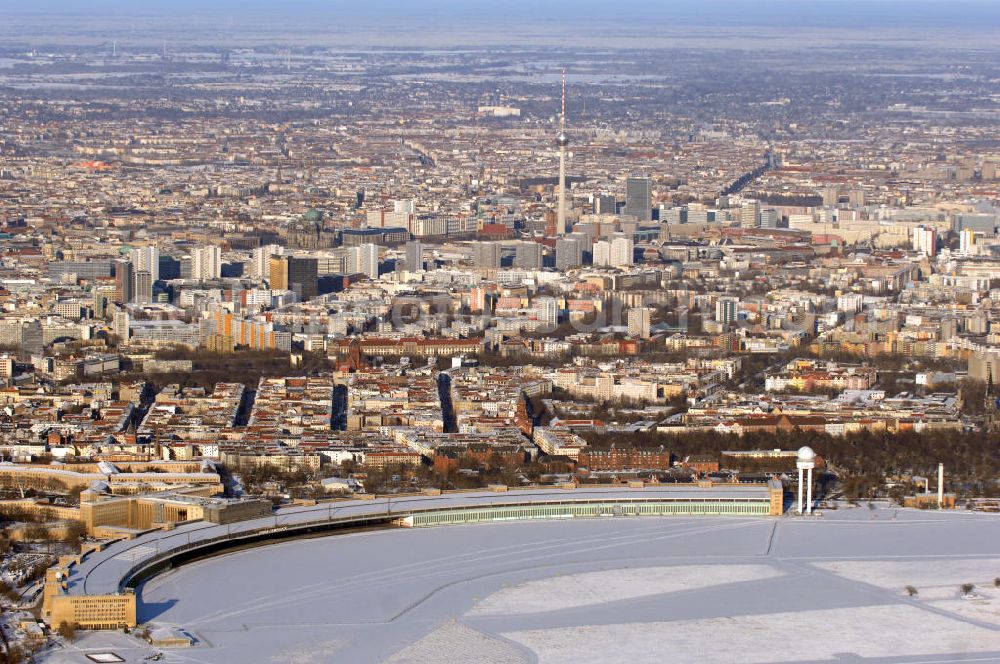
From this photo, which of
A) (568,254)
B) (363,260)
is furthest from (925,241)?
(363,260)

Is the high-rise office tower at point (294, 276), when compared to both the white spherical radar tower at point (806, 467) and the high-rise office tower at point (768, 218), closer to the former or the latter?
the high-rise office tower at point (768, 218)

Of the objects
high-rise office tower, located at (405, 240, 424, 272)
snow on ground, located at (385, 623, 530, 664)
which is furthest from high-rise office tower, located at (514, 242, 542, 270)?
snow on ground, located at (385, 623, 530, 664)

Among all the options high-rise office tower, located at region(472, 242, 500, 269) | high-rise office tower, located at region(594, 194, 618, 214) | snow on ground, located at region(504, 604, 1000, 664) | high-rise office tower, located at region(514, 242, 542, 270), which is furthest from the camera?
high-rise office tower, located at region(594, 194, 618, 214)

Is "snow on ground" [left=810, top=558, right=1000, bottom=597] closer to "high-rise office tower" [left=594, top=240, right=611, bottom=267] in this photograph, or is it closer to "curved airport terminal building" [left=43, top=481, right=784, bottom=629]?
"curved airport terminal building" [left=43, top=481, right=784, bottom=629]

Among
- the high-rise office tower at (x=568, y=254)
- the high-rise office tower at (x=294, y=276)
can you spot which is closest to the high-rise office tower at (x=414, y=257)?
the high-rise office tower at (x=568, y=254)

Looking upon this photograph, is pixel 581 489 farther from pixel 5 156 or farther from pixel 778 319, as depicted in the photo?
pixel 5 156
